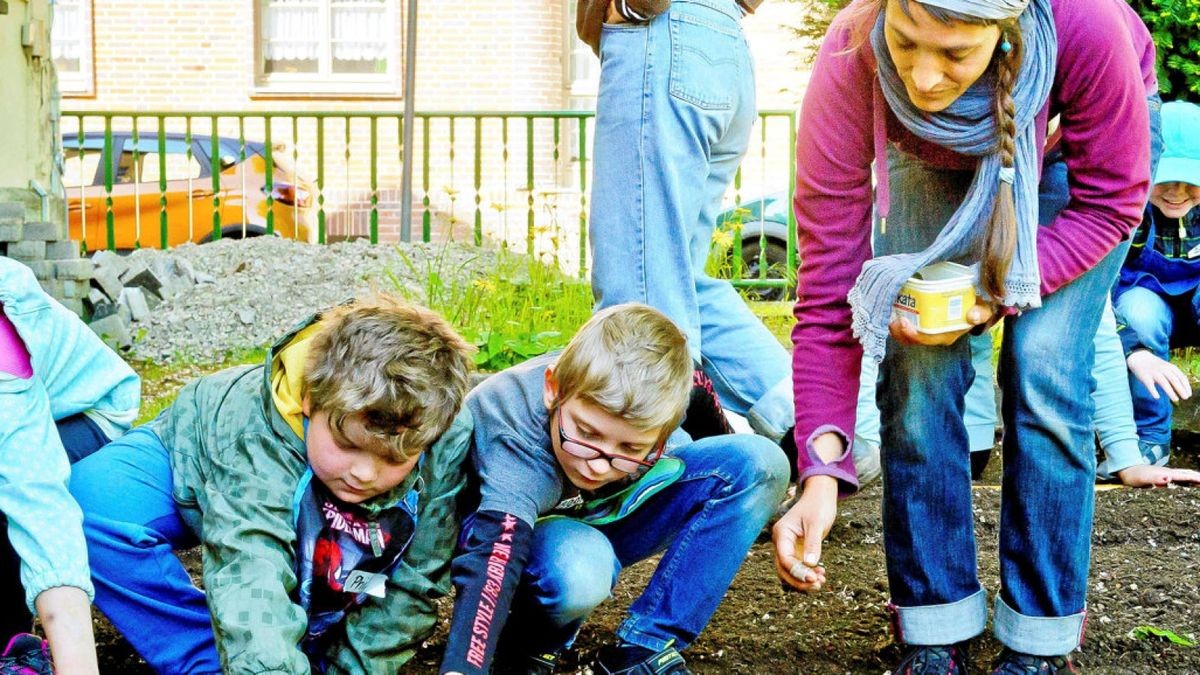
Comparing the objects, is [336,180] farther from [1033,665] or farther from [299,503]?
[1033,665]

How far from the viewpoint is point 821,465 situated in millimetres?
2139

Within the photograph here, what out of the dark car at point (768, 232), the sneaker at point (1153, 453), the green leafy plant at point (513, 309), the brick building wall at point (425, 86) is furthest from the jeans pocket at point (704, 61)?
the brick building wall at point (425, 86)

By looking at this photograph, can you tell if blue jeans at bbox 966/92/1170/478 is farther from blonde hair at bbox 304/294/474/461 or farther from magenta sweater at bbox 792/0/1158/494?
blonde hair at bbox 304/294/474/461

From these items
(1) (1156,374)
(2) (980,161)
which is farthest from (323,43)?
(2) (980,161)

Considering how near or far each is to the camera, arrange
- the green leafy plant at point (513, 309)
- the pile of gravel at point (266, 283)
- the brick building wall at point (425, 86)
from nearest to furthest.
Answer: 1. the green leafy plant at point (513, 309)
2. the pile of gravel at point (266, 283)
3. the brick building wall at point (425, 86)

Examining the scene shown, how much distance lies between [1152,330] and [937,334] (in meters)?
2.18

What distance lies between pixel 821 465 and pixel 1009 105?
0.64m

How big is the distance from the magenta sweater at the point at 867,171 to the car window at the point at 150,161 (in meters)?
9.55

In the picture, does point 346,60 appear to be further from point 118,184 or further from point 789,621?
point 789,621

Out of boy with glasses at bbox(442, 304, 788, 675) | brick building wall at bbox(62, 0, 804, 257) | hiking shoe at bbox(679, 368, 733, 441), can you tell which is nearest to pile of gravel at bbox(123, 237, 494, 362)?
hiking shoe at bbox(679, 368, 733, 441)

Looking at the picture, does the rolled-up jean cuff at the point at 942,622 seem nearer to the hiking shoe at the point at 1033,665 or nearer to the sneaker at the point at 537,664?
the hiking shoe at the point at 1033,665

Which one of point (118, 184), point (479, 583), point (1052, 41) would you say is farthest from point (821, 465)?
point (118, 184)

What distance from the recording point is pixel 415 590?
2248mm

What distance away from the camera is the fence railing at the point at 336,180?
8.38 meters
